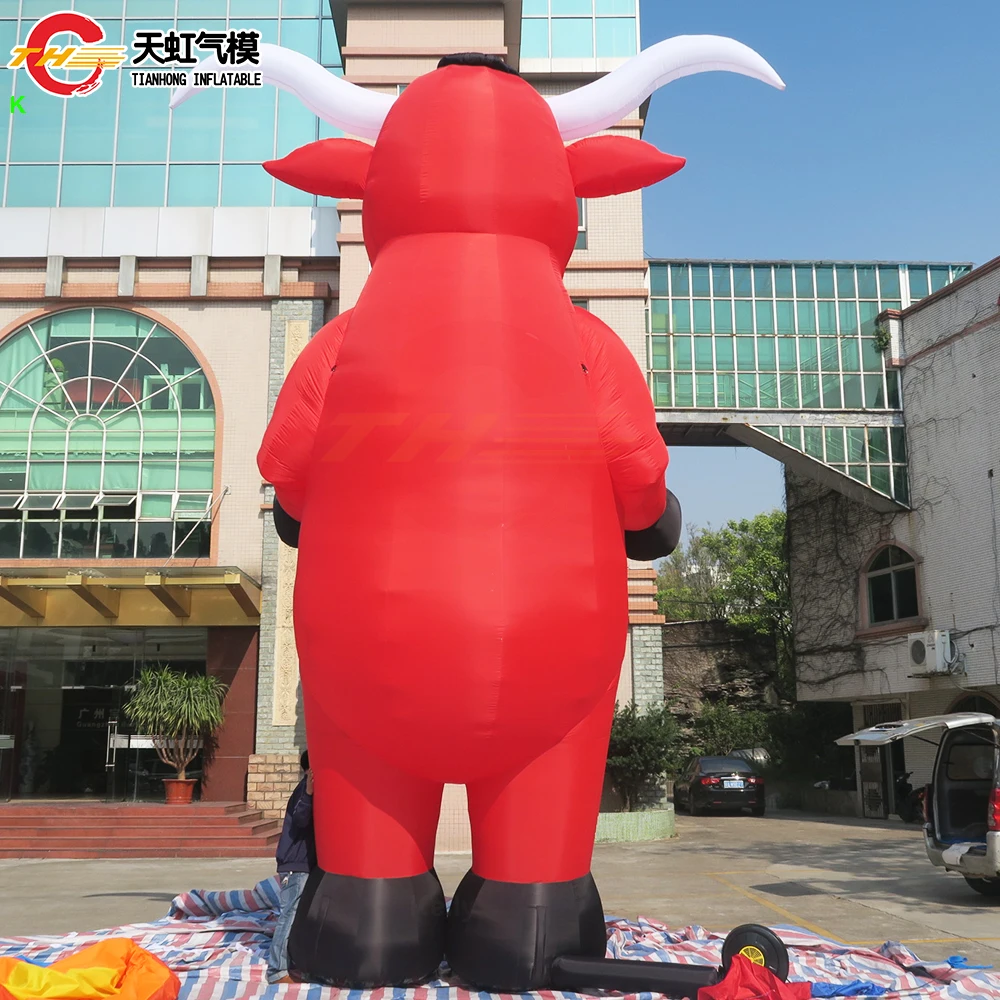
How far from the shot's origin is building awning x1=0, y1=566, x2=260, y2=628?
14.2m

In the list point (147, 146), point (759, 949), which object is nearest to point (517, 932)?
point (759, 949)

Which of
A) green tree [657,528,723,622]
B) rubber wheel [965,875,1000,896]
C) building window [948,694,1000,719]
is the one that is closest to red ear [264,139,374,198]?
rubber wheel [965,875,1000,896]

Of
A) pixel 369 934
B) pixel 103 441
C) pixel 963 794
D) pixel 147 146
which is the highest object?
pixel 147 146

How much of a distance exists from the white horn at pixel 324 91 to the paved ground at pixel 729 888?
5721 millimetres

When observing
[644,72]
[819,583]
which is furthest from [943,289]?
[644,72]

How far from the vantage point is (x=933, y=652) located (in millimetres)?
16359

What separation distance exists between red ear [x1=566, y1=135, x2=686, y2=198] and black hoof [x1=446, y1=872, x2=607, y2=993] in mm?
3150

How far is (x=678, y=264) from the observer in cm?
1845

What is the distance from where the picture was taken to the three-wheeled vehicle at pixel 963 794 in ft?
27.0

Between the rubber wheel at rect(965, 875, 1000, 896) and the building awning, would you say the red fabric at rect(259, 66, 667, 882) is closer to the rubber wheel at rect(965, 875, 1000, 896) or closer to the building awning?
the rubber wheel at rect(965, 875, 1000, 896)

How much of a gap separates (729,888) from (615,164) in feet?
22.6

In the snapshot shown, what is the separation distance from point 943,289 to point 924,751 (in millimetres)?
7655

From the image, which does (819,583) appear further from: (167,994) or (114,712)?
(167,994)

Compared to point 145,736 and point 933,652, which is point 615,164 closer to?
point 145,736
